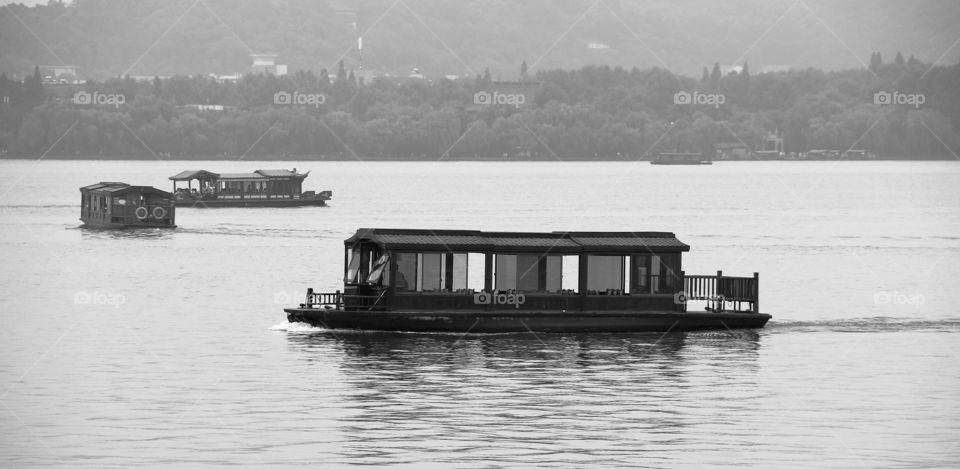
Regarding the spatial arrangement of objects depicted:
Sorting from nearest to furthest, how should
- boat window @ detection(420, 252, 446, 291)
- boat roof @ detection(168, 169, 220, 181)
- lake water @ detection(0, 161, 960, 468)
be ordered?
1. lake water @ detection(0, 161, 960, 468)
2. boat window @ detection(420, 252, 446, 291)
3. boat roof @ detection(168, 169, 220, 181)

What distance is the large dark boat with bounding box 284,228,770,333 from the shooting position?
58312 mm

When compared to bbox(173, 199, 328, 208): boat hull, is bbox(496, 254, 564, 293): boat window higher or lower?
lower

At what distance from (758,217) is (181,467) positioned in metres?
145

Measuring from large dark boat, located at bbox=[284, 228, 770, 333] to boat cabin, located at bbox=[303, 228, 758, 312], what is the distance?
37mm

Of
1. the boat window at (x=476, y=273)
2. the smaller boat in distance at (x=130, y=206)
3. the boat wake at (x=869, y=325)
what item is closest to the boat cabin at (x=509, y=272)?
the boat wake at (x=869, y=325)

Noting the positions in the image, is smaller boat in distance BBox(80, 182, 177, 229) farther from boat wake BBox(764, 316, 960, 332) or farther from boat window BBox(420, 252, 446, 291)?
boat window BBox(420, 252, 446, 291)

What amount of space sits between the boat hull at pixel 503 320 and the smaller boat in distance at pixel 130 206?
6974 centimetres

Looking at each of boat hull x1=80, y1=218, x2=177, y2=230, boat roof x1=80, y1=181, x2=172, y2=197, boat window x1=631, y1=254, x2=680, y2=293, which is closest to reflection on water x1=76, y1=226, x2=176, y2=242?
boat hull x1=80, y1=218, x2=177, y2=230

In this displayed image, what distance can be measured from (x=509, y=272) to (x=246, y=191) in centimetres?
11520

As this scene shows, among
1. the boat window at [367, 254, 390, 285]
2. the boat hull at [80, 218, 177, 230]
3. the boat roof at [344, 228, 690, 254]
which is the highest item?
the boat hull at [80, 218, 177, 230]

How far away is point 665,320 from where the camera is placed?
60625mm

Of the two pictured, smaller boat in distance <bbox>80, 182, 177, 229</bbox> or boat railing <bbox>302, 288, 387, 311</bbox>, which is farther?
smaller boat in distance <bbox>80, 182, 177, 229</bbox>

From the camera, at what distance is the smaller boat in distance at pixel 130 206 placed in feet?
420

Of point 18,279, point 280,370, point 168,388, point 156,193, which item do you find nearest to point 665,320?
point 280,370
